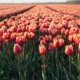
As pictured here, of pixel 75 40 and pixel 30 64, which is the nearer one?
pixel 75 40

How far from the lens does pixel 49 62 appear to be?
5020 mm

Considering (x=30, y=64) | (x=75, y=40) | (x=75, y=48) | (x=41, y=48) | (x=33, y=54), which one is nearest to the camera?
(x=41, y=48)

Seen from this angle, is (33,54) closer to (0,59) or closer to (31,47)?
(31,47)

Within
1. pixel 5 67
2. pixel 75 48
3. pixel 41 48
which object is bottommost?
pixel 5 67

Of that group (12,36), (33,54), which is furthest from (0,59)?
(33,54)

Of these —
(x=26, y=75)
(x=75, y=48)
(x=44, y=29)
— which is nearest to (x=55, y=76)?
(x=26, y=75)

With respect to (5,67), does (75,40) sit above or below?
above

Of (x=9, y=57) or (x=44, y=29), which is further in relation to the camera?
(x=44, y=29)

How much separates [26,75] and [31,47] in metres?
1.40

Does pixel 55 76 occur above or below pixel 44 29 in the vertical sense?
below

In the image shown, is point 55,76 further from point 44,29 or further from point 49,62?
point 44,29

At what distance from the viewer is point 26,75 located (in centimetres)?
468

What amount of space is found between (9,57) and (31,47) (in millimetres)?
748

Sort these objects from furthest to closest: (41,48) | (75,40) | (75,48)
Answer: (75,48) → (75,40) → (41,48)
